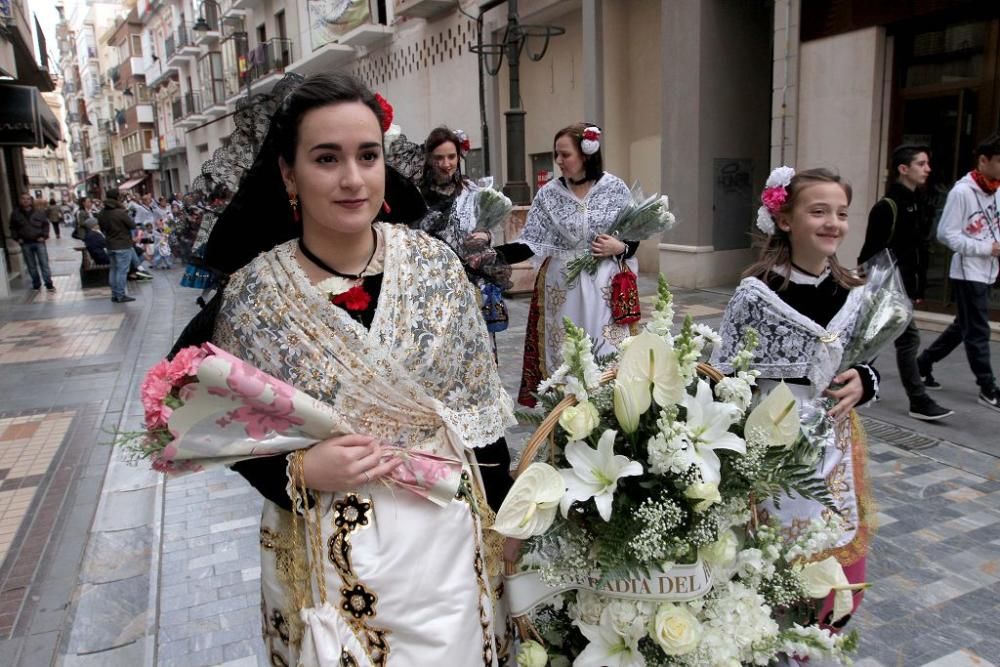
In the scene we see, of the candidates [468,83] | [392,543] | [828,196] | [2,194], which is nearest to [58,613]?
[392,543]

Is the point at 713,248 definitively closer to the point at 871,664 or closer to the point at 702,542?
the point at 871,664

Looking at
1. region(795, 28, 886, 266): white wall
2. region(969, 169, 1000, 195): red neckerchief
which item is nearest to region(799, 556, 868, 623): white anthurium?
region(969, 169, 1000, 195): red neckerchief

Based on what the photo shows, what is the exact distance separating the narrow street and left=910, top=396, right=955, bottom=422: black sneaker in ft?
0.22

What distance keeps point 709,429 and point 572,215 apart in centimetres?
328

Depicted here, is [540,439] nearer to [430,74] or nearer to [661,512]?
[661,512]

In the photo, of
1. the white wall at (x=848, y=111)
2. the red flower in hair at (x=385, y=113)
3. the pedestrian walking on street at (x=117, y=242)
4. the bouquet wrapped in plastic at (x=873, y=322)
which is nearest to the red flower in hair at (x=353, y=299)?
the red flower in hair at (x=385, y=113)

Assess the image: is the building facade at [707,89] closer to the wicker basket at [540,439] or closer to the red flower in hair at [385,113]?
the red flower in hair at [385,113]

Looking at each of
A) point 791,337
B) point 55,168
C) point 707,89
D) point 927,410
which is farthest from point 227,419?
point 55,168

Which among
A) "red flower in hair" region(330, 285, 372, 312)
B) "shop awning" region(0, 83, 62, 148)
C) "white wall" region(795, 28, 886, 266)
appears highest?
"shop awning" region(0, 83, 62, 148)

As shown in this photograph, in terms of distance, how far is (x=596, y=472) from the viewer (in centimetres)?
147

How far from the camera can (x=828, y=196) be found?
235 cm

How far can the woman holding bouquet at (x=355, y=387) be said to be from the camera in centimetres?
142

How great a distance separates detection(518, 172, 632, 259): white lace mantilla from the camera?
180 inches

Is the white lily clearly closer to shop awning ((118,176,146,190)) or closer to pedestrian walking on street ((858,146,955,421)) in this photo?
pedestrian walking on street ((858,146,955,421))
